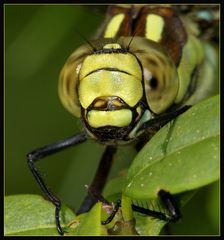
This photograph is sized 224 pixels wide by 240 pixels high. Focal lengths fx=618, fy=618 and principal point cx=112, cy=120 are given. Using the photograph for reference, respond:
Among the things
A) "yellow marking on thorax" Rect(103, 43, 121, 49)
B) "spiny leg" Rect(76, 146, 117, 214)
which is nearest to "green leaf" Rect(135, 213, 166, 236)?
"yellow marking on thorax" Rect(103, 43, 121, 49)

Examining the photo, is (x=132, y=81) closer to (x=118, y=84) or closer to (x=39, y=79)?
(x=118, y=84)

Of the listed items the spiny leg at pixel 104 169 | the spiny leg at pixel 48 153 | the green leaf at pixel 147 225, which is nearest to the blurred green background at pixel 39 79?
the spiny leg at pixel 104 169

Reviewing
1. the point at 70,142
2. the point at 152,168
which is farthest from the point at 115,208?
the point at 70,142

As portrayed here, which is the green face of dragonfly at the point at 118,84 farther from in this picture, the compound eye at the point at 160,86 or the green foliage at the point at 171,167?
the green foliage at the point at 171,167

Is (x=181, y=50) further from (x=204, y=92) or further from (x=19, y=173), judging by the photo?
(x=19, y=173)

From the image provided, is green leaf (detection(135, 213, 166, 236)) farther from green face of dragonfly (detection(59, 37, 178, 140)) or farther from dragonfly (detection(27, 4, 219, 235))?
green face of dragonfly (detection(59, 37, 178, 140))

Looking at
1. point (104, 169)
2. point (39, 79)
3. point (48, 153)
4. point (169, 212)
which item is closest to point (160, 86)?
point (169, 212)
